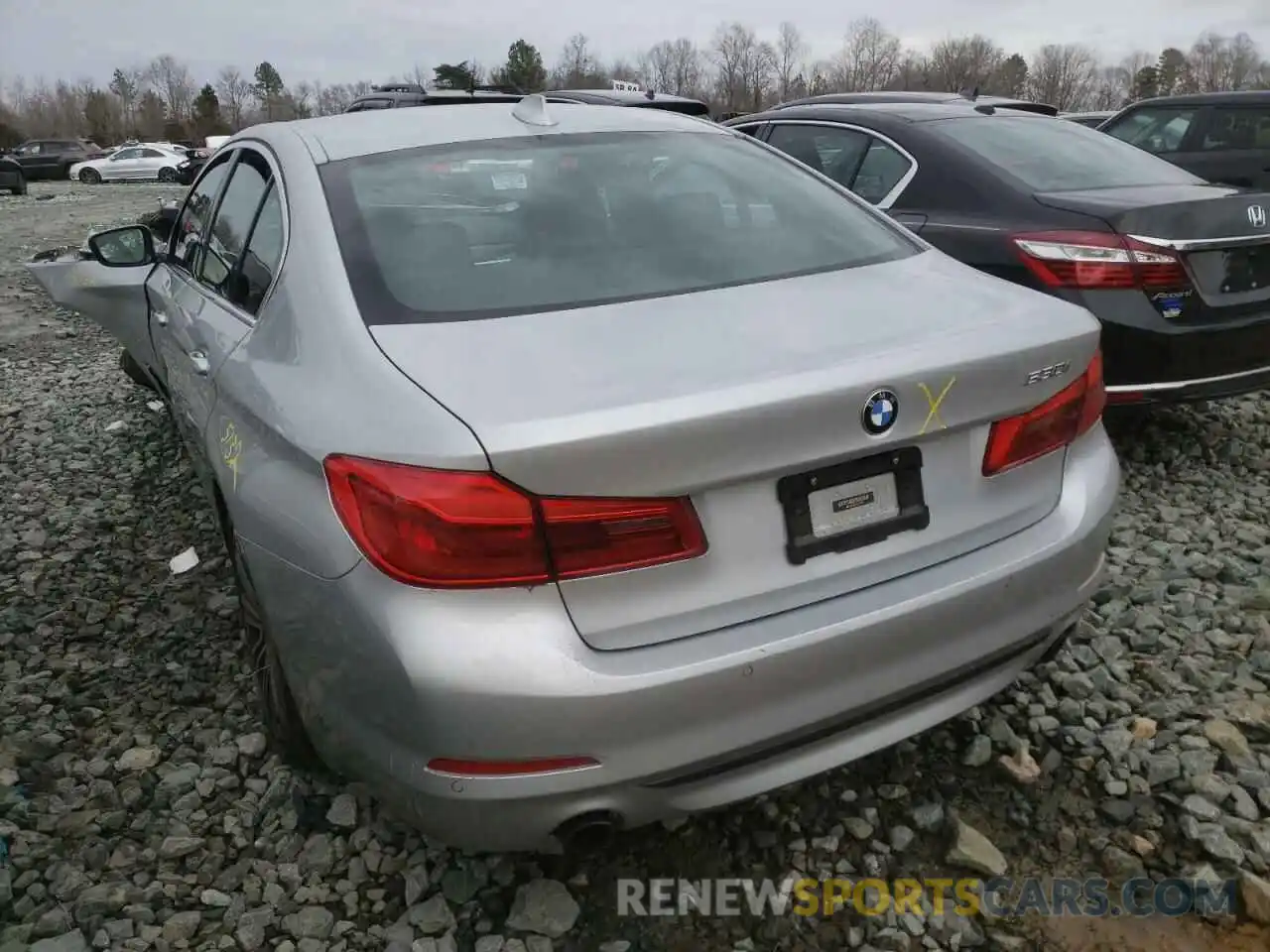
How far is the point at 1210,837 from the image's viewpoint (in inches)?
84.7

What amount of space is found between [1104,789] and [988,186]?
8.98ft

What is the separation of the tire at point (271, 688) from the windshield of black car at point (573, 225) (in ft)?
2.52

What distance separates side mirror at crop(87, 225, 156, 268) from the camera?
3.88m

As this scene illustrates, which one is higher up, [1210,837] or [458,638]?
[458,638]

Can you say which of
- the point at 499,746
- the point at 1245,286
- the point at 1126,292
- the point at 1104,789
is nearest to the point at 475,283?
the point at 499,746

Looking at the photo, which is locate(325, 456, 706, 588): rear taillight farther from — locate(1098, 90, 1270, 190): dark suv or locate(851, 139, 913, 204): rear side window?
locate(1098, 90, 1270, 190): dark suv

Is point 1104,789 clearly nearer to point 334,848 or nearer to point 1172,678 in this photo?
point 1172,678

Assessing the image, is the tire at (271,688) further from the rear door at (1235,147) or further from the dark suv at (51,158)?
the dark suv at (51,158)

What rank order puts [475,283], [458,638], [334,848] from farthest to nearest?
1. [334,848]
2. [475,283]
3. [458,638]

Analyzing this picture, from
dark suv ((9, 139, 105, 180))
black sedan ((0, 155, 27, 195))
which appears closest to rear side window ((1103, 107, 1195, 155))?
black sedan ((0, 155, 27, 195))

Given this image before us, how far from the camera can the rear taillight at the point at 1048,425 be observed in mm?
1909

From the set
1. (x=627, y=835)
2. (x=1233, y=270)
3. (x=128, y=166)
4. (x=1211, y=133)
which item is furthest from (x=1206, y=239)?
(x=128, y=166)

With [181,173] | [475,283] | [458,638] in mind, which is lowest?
[181,173]

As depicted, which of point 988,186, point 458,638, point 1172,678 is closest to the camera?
point 458,638
